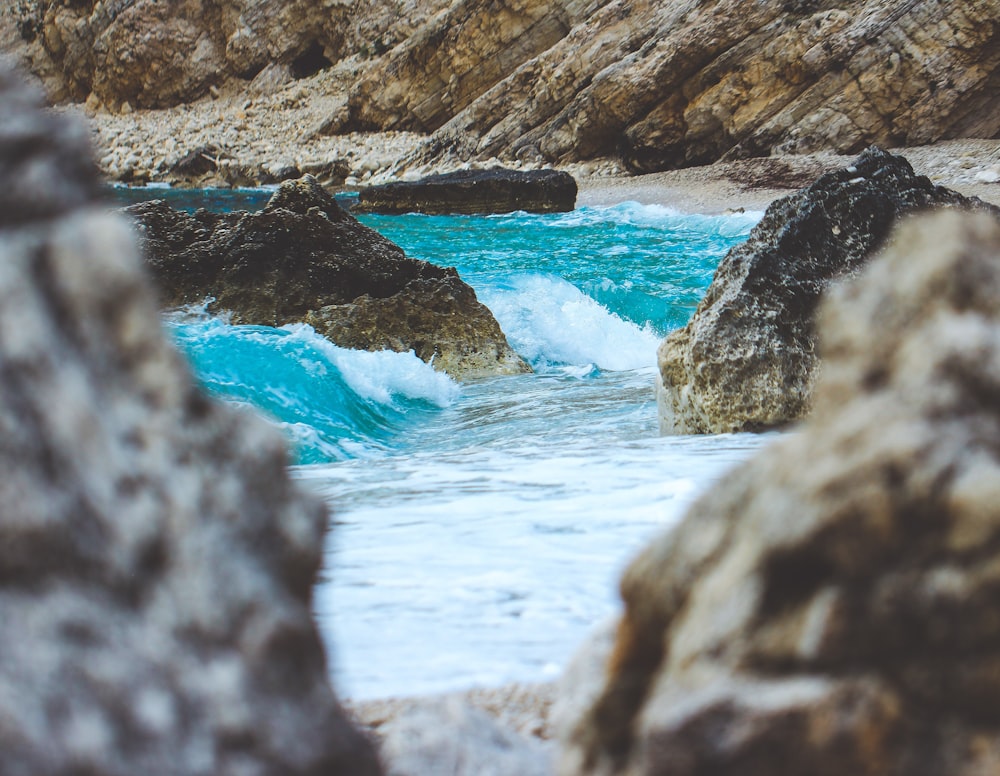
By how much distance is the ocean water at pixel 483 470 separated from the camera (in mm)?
1862

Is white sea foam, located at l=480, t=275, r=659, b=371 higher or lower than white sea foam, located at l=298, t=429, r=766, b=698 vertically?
lower

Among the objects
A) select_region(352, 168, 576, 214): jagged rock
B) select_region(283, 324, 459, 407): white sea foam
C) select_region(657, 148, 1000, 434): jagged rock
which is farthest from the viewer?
select_region(352, 168, 576, 214): jagged rock

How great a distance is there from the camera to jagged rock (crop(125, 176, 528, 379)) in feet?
21.6

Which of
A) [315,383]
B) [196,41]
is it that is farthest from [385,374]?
[196,41]

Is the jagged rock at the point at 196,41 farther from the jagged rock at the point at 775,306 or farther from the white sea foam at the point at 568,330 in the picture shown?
A: the jagged rock at the point at 775,306

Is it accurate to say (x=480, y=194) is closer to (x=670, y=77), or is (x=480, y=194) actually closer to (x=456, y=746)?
(x=670, y=77)

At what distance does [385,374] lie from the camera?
6.21 meters

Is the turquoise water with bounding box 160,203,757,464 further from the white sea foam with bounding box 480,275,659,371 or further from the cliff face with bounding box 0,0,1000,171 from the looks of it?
the cliff face with bounding box 0,0,1000,171

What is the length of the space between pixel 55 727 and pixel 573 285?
30.2 ft

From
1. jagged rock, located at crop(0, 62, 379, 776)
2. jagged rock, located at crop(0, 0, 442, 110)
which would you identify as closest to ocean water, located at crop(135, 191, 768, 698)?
jagged rock, located at crop(0, 62, 379, 776)

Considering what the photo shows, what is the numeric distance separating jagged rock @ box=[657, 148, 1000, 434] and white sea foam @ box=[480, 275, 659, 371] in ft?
9.26

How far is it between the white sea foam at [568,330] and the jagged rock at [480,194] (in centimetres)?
808

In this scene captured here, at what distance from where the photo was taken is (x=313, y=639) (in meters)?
0.99

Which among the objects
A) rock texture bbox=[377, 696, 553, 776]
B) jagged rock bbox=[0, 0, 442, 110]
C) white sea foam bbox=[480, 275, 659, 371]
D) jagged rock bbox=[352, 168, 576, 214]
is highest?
jagged rock bbox=[0, 0, 442, 110]
